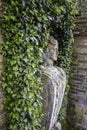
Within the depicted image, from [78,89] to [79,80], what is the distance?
184 millimetres

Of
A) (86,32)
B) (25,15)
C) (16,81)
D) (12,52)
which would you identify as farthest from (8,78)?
(86,32)

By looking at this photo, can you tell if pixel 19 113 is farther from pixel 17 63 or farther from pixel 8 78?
pixel 17 63

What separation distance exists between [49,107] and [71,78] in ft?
5.41

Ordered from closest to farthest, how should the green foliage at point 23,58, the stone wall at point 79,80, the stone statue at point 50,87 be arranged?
the green foliage at point 23,58 → the stone statue at point 50,87 → the stone wall at point 79,80

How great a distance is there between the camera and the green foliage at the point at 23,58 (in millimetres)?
2029

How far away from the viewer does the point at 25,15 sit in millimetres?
2096

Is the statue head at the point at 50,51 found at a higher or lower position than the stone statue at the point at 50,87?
higher

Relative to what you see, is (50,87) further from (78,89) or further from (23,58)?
(78,89)

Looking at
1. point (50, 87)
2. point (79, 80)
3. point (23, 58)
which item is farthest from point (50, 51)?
point (79, 80)

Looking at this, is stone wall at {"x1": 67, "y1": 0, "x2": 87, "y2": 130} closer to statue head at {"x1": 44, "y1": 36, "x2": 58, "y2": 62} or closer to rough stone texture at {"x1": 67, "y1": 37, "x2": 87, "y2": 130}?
rough stone texture at {"x1": 67, "y1": 37, "x2": 87, "y2": 130}

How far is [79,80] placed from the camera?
13.0 feet

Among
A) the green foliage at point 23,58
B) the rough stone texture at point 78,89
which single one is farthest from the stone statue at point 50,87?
the rough stone texture at point 78,89

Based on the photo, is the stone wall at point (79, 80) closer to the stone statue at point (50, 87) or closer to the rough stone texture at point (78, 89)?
the rough stone texture at point (78, 89)

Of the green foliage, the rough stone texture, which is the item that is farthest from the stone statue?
the rough stone texture
